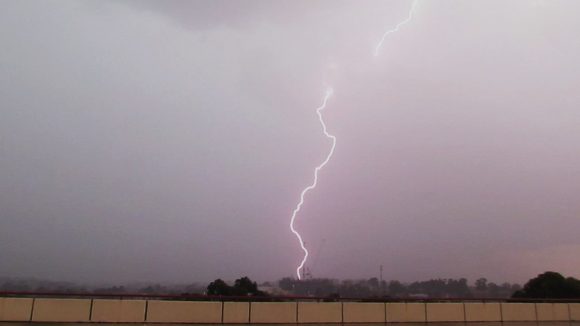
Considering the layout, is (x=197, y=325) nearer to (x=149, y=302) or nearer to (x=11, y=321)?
(x=149, y=302)

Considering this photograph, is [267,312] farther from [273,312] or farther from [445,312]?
[445,312]

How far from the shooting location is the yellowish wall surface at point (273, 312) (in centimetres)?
1370

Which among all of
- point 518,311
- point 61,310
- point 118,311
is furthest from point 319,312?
point 518,311

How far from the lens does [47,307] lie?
12203 millimetres

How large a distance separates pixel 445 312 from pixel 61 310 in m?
11.7

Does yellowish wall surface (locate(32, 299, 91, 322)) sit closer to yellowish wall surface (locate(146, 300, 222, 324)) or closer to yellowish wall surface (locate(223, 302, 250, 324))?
yellowish wall surface (locate(146, 300, 222, 324))

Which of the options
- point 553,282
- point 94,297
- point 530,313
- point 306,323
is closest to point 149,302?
point 94,297

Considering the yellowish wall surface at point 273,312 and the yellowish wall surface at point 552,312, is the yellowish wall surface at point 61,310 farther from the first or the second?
the yellowish wall surface at point 552,312

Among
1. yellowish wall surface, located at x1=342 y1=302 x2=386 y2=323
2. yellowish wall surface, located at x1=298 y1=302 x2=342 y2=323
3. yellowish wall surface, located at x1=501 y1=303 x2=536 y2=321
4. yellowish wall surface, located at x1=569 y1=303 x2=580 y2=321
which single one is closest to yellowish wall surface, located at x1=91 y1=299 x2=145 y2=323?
yellowish wall surface, located at x1=298 y1=302 x2=342 y2=323

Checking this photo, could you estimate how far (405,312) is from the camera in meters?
15.4

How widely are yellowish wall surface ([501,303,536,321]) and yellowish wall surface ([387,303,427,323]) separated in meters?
3.26

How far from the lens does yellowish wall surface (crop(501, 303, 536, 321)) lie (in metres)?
16.7

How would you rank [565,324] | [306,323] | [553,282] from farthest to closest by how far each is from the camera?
[553,282] → [565,324] → [306,323]

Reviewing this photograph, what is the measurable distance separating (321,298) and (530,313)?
810 cm
